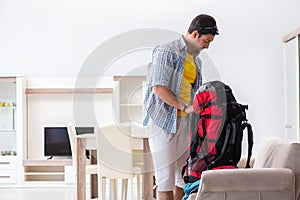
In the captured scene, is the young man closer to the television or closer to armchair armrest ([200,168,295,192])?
armchair armrest ([200,168,295,192])

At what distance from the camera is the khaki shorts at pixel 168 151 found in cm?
342

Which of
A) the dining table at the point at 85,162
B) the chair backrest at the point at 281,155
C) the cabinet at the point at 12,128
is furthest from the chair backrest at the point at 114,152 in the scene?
the cabinet at the point at 12,128

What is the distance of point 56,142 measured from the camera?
294 inches

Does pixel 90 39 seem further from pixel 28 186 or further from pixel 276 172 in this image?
pixel 276 172

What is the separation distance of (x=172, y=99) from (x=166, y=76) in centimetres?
14

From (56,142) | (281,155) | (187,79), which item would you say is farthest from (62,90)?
(281,155)

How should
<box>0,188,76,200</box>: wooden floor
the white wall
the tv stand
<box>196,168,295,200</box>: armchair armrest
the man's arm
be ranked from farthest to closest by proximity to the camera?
the white wall → the tv stand → <box>0,188,76,200</box>: wooden floor → the man's arm → <box>196,168,295,200</box>: armchair armrest

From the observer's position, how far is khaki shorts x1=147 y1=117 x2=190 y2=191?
3.42 metres

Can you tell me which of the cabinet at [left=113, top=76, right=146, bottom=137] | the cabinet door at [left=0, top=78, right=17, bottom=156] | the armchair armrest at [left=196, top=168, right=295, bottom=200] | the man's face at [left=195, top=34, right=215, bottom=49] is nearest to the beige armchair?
the armchair armrest at [left=196, top=168, right=295, bottom=200]

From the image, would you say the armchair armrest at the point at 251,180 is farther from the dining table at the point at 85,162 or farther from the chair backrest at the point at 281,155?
the dining table at the point at 85,162

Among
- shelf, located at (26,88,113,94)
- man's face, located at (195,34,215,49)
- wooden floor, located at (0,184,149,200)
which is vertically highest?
man's face, located at (195,34,215,49)

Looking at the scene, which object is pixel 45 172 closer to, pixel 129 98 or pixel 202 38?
pixel 129 98

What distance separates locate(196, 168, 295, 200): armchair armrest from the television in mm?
4810

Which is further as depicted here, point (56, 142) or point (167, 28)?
point (167, 28)
